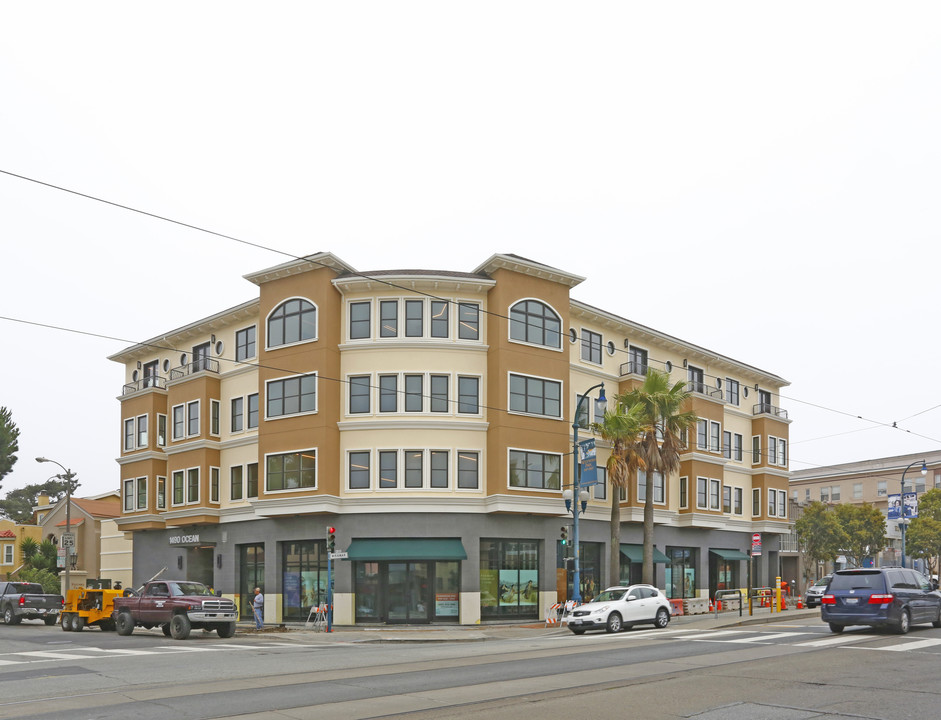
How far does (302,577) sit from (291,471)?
4.65 m

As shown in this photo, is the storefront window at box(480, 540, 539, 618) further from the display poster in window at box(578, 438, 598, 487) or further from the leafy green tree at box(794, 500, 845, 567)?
the leafy green tree at box(794, 500, 845, 567)

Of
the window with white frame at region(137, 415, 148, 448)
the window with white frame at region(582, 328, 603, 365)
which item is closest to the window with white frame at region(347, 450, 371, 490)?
the window with white frame at region(582, 328, 603, 365)

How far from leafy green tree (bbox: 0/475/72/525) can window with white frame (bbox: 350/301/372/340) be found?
92.2m

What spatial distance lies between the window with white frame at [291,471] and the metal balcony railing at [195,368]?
848 cm

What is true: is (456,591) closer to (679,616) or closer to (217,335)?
(679,616)

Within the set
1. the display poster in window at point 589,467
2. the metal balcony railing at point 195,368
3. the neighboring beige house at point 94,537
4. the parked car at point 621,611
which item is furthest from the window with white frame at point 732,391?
the neighboring beige house at point 94,537

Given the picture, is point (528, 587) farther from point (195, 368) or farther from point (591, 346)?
point (195, 368)

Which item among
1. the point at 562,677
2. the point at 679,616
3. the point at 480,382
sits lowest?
the point at 679,616

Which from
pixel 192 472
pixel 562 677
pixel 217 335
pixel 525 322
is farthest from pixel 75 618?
pixel 562 677

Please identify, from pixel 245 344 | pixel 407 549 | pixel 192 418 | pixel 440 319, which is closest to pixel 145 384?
pixel 192 418

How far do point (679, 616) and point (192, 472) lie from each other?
24384mm

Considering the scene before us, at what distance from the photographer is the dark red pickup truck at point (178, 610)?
3216 cm

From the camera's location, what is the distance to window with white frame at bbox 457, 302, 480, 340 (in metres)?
40.2

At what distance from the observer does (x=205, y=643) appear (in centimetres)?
2962
